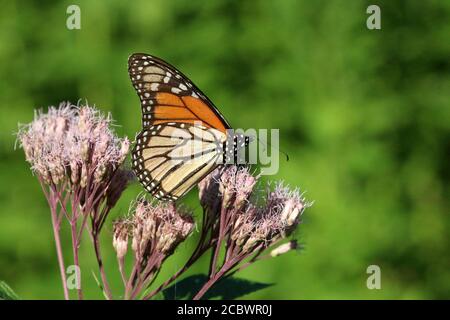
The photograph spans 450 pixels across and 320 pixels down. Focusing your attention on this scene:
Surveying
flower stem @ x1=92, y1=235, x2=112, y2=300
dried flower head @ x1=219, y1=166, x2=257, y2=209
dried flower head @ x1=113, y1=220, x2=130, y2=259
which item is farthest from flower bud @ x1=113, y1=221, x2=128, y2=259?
dried flower head @ x1=219, y1=166, x2=257, y2=209

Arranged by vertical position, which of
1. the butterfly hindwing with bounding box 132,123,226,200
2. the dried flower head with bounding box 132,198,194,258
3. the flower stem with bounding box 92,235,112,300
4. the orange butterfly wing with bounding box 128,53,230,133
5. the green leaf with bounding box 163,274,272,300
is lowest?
the green leaf with bounding box 163,274,272,300

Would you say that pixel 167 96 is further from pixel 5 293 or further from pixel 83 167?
pixel 5 293

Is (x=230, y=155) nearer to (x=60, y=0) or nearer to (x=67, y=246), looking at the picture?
(x=67, y=246)

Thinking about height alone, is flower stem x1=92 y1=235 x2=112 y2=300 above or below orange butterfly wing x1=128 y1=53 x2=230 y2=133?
below

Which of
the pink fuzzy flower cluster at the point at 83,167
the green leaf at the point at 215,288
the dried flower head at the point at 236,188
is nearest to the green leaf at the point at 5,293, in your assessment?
the pink fuzzy flower cluster at the point at 83,167

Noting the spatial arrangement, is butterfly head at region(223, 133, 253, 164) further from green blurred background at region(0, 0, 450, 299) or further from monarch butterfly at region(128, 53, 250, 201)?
green blurred background at region(0, 0, 450, 299)
